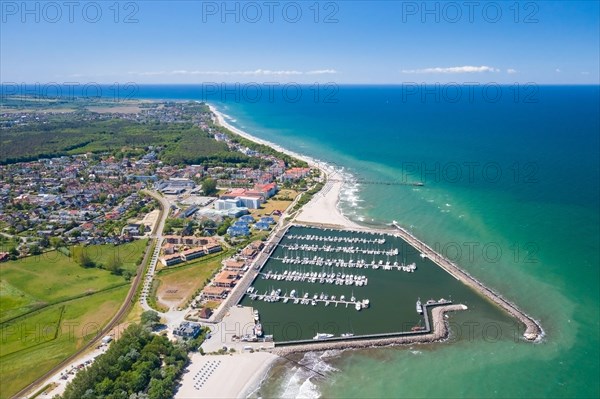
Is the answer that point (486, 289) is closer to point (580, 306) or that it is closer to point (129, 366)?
point (580, 306)

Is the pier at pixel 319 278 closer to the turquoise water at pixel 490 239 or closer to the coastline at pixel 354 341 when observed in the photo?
the coastline at pixel 354 341

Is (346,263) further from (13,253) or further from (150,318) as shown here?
(13,253)

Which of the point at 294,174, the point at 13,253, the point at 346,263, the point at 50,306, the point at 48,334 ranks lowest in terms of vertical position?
the point at 48,334

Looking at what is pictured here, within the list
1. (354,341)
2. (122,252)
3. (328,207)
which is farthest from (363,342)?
(328,207)

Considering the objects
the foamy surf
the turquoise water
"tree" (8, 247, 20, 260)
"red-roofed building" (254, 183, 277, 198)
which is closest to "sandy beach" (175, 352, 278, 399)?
the turquoise water

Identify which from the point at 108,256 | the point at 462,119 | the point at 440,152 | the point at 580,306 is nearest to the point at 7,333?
the point at 108,256

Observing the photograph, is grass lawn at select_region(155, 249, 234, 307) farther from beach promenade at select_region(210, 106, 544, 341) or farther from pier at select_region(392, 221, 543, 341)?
pier at select_region(392, 221, 543, 341)
